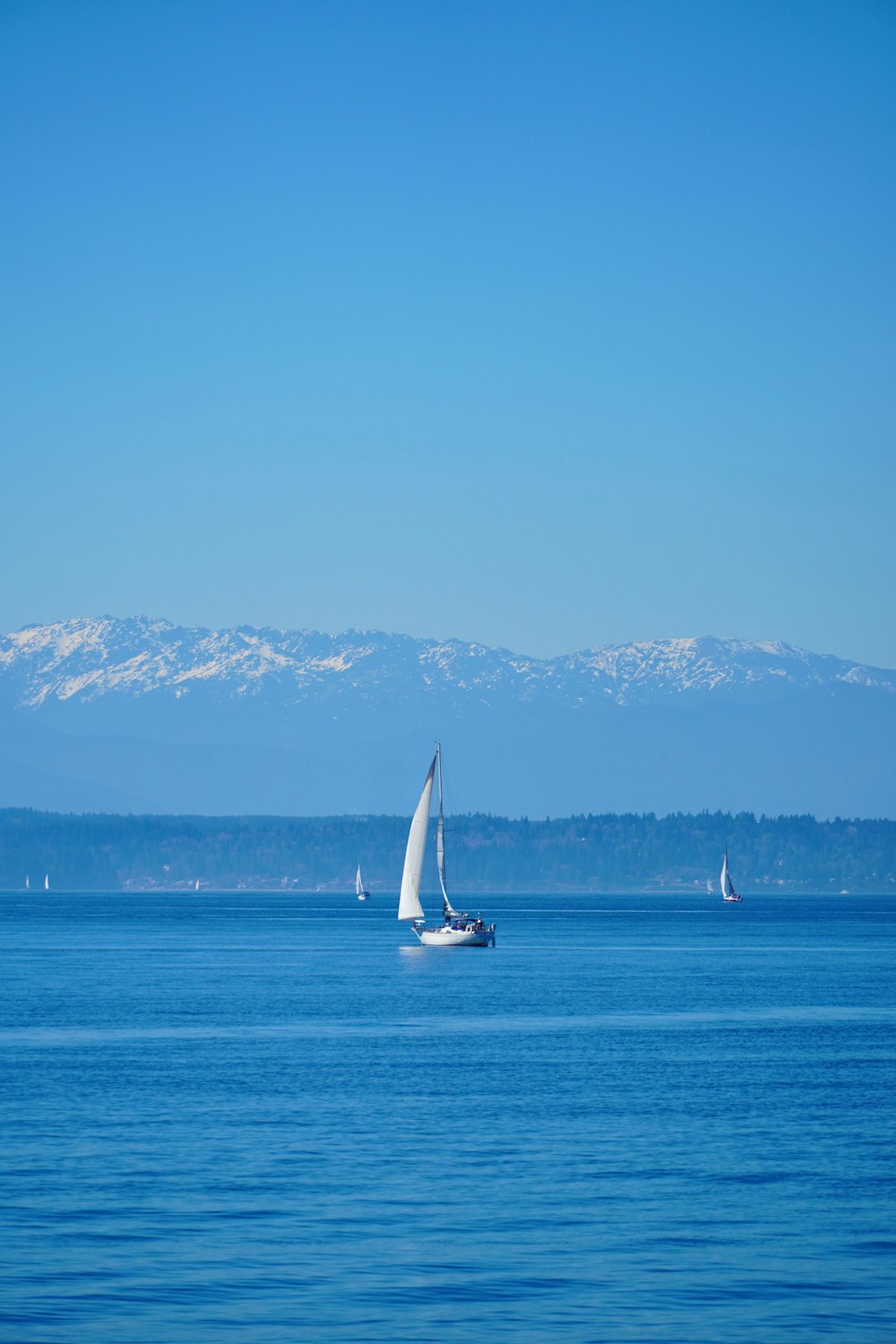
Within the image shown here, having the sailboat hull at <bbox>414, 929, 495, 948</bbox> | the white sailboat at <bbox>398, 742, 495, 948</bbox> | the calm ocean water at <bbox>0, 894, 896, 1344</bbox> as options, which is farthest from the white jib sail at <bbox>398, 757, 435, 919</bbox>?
the calm ocean water at <bbox>0, 894, 896, 1344</bbox>

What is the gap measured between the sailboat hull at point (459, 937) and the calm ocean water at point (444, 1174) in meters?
56.2

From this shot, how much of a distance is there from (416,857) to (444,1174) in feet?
357

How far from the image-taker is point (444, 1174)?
44.6 m

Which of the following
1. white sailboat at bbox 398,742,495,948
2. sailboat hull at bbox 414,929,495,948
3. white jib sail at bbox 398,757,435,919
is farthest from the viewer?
sailboat hull at bbox 414,929,495,948

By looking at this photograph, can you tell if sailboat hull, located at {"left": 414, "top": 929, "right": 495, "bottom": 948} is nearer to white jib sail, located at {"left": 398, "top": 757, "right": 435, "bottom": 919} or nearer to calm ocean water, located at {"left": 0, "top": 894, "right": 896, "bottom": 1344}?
white jib sail, located at {"left": 398, "top": 757, "right": 435, "bottom": 919}

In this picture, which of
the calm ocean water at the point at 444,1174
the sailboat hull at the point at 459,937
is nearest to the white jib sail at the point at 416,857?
the sailboat hull at the point at 459,937

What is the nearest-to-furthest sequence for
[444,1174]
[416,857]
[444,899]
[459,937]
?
[444,1174] → [459,937] → [444,899] → [416,857]

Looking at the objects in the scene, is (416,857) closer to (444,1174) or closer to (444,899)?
(444,899)

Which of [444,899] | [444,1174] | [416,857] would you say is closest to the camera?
[444,1174]

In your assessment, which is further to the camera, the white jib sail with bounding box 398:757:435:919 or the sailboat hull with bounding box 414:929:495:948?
the sailboat hull with bounding box 414:929:495:948

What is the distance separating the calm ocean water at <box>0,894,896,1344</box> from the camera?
32.5m

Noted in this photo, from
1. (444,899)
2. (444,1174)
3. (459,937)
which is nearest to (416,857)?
(444,899)

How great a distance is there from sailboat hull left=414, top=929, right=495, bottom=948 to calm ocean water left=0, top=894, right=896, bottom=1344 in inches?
2215

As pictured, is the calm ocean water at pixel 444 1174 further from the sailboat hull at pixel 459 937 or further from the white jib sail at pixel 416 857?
the sailboat hull at pixel 459 937
